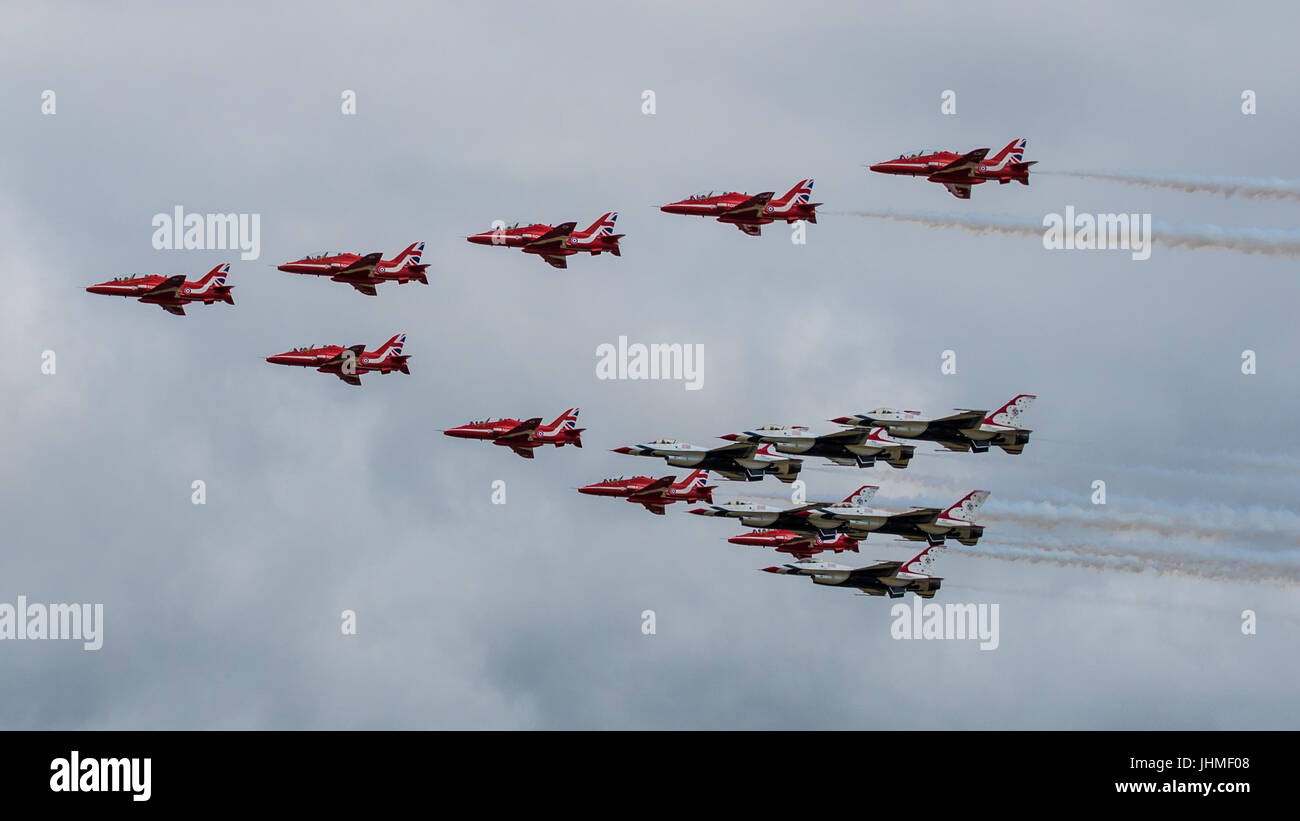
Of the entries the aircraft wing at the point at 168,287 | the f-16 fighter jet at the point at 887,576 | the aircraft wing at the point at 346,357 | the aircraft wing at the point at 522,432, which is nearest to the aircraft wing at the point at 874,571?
the f-16 fighter jet at the point at 887,576

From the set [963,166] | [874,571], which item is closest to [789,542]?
[874,571]

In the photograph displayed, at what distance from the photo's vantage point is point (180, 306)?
6939 inches

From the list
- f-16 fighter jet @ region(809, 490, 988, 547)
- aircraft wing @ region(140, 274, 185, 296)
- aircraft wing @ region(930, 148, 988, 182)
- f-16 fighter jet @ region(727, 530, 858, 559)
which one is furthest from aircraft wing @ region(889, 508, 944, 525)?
aircraft wing @ region(140, 274, 185, 296)

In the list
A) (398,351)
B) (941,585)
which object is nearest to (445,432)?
(398,351)

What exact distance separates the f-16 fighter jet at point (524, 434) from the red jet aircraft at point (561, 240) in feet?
33.0

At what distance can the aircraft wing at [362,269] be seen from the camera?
568 ft

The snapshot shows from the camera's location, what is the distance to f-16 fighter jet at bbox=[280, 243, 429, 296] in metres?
173

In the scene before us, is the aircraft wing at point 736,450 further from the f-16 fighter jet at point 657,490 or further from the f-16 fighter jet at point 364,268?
the f-16 fighter jet at point 364,268

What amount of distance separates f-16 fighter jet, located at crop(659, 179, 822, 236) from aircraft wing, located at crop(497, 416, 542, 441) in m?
15.3

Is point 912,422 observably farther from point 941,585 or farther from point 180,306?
point 180,306

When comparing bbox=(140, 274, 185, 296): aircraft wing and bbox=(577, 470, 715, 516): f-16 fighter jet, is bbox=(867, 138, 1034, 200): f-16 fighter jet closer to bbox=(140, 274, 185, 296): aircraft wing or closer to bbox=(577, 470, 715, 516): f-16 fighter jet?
bbox=(577, 470, 715, 516): f-16 fighter jet

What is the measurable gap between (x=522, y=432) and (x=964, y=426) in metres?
27.0

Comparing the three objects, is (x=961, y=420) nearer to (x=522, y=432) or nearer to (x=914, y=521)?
(x=914, y=521)
